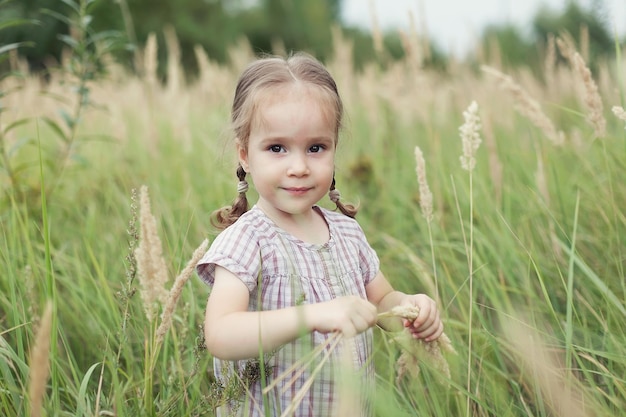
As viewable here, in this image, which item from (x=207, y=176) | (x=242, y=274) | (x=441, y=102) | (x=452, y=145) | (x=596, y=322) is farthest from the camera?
(x=441, y=102)

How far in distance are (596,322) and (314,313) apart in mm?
895

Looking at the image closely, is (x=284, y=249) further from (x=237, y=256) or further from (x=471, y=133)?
(x=471, y=133)

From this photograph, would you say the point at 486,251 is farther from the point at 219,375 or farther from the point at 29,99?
the point at 29,99

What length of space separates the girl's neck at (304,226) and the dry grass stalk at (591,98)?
0.75 metres

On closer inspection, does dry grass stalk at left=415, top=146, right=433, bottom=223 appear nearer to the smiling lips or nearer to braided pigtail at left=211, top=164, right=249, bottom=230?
the smiling lips

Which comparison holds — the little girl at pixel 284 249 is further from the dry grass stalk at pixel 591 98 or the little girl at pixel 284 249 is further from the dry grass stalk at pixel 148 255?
the dry grass stalk at pixel 591 98

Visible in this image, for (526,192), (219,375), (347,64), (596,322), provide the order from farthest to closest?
(347,64)
(526,192)
(596,322)
(219,375)

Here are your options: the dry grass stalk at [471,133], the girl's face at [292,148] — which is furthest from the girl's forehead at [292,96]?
the dry grass stalk at [471,133]

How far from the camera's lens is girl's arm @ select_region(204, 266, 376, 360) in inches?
37.2

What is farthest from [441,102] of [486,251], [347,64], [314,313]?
[314,313]

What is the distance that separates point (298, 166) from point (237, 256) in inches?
7.8

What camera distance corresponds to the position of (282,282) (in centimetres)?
122

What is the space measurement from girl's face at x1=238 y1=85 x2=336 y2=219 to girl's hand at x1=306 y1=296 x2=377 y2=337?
1.03ft

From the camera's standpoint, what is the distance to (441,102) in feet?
12.8
